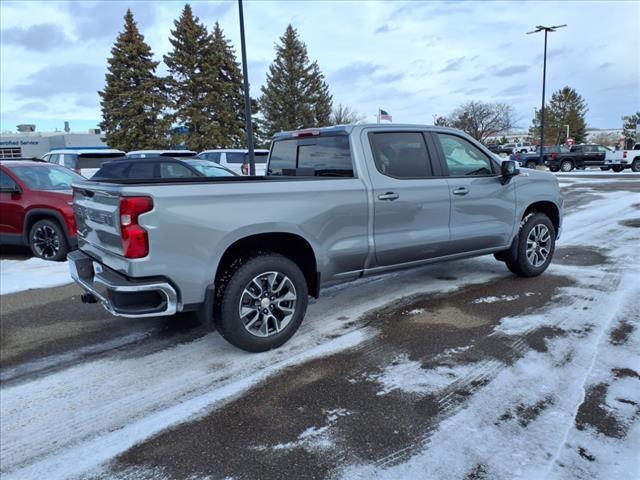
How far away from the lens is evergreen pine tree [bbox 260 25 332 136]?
5159 cm

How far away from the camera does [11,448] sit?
9.21 ft

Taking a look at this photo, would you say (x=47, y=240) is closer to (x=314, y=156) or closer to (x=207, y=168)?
(x=207, y=168)

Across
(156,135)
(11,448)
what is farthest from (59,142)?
(11,448)

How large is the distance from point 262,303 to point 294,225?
2.20 feet

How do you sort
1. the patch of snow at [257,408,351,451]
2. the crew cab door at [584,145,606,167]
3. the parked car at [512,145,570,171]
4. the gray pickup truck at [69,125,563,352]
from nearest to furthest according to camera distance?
the patch of snow at [257,408,351,451] < the gray pickup truck at [69,125,563,352] < the crew cab door at [584,145,606,167] < the parked car at [512,145,570,171]

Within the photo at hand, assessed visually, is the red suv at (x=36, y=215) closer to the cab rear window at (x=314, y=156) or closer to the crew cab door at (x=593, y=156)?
the cab rear window at (x=314, y=156)

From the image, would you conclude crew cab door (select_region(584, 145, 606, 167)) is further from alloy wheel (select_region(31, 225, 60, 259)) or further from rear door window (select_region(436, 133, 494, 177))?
alloy wheel (select_region(31, 225, 60, 259))

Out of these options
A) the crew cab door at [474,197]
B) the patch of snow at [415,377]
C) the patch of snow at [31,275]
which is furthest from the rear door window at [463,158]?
the patch of snow at [31,275]

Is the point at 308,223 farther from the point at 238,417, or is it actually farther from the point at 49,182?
the point at 49,182

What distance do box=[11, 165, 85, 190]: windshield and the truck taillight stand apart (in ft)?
17.9

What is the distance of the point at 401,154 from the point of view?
4797 mm

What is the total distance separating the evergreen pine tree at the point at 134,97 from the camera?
130 feet

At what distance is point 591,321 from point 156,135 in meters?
40.1

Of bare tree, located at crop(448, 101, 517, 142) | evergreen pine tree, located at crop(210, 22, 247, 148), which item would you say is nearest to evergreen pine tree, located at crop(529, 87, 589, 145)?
bare tree, located at crop(448, 101, 517, 142)
